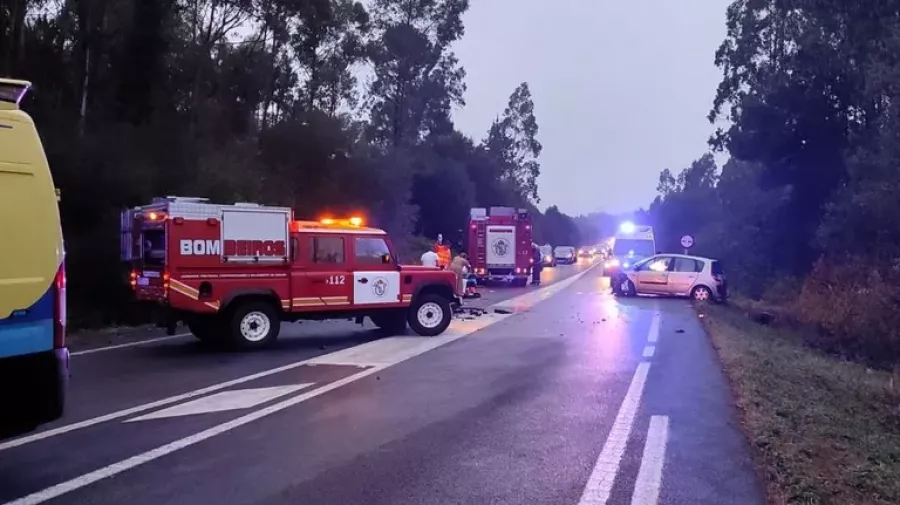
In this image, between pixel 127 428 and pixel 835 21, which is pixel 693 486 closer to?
pixel 127 428

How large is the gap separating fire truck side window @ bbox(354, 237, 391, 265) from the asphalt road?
5.99 feet

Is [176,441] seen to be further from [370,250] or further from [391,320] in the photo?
[391,320]

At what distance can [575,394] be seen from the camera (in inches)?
398

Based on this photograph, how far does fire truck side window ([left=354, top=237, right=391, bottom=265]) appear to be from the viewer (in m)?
15.4

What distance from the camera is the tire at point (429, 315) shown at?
53.6 ft

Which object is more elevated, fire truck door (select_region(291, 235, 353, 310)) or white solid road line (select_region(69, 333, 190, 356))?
fire truck door (select_region(291, 235, 353, 310))

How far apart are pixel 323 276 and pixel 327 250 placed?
0.52m

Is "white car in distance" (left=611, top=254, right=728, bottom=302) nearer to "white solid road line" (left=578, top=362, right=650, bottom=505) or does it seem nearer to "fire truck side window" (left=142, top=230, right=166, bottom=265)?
"white solid road line" (left=578, top=362, right=650, bottom=505)

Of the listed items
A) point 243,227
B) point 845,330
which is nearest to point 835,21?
point 845,330

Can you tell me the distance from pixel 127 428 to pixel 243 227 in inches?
247

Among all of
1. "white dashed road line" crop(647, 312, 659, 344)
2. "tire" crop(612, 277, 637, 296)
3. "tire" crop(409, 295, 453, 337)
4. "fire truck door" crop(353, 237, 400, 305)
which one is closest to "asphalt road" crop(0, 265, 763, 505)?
"fire truck door" crop(353, 237, 400, 305)

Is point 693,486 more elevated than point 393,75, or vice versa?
point 393,75

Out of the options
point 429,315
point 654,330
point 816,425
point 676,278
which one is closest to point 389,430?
point 816,425

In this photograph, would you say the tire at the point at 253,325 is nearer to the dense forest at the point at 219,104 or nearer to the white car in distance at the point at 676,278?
the dense forest at the point at 219,104
